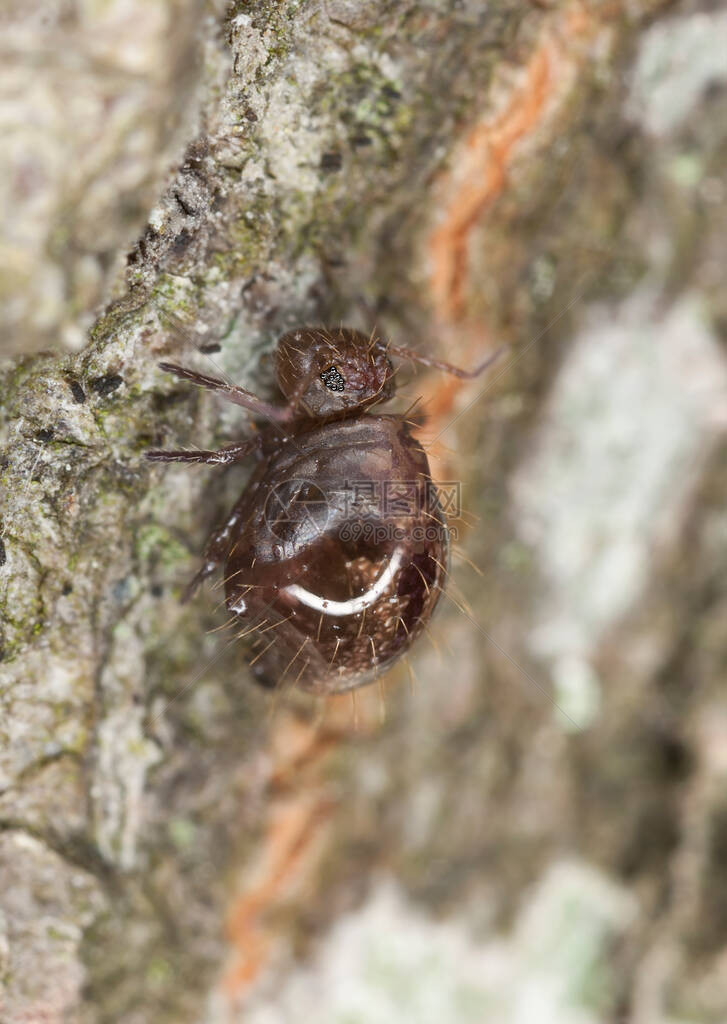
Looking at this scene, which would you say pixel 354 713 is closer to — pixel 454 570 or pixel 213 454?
pixel 454 570

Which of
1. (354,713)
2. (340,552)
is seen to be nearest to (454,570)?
(354,713)

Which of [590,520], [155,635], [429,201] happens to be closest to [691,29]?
[429,201]

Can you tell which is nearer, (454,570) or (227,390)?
(227,390)

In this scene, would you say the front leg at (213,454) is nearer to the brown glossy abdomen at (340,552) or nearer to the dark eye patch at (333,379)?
the brown glossy abdomen at (340,552)

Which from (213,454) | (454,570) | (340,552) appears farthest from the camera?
(454,570)

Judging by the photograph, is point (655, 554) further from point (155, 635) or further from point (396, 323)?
point (155, 635)

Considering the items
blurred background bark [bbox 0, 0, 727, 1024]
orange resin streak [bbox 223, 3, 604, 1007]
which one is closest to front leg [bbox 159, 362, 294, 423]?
blurred background bark [bbox 0, 0, 727, 1024]

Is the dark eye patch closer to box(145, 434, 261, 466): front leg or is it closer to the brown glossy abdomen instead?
the brown glossy abdomen
